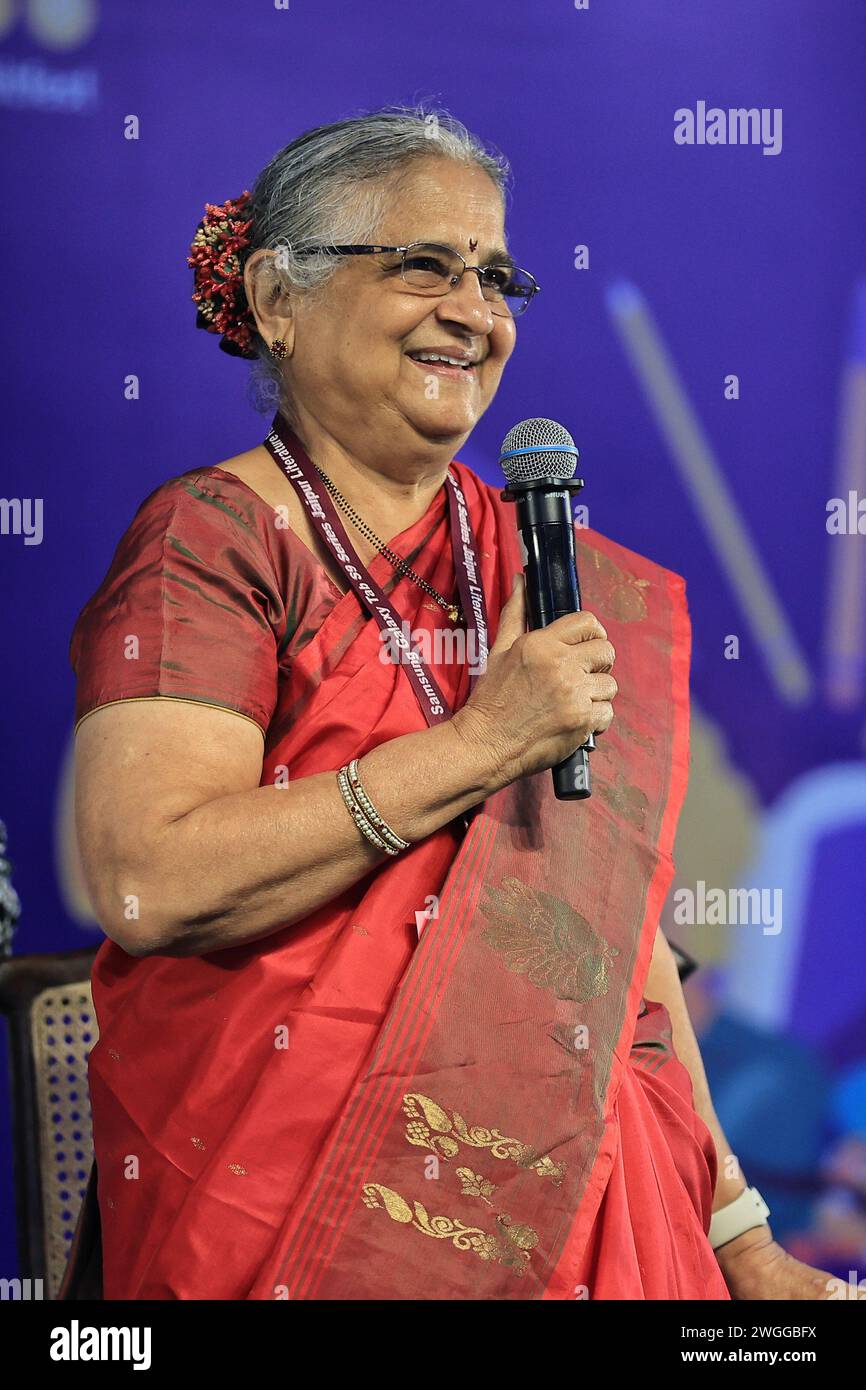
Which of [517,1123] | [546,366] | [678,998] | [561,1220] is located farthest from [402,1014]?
[546,366]

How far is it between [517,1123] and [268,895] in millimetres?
363

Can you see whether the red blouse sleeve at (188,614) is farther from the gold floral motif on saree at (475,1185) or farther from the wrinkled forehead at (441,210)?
the gold floral motif on saree at (475,1185)

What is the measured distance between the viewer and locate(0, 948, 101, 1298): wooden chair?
2.37 meters

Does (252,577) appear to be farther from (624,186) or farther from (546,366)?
(624,186)

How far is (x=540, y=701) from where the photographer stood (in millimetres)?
1588

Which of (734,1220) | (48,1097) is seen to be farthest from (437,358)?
(48,1097)

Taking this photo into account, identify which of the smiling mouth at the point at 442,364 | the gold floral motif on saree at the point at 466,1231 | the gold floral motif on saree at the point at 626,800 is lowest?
the gold floral motif on saree at the point at 466,1231

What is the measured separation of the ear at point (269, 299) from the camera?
74.1 inches

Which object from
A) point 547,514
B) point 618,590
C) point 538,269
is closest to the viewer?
point 547,514

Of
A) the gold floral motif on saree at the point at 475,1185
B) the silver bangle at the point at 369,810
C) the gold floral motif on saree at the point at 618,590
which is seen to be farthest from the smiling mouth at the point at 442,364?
the gold floral motif on saree at the point at 475,1185

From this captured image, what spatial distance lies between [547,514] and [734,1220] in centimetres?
97

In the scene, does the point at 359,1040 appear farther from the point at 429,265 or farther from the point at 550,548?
the point at 429,265

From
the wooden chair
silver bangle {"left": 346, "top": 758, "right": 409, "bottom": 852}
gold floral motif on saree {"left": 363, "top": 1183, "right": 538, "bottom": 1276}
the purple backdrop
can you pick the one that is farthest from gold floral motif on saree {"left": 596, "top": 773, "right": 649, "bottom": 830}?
the wooden chair

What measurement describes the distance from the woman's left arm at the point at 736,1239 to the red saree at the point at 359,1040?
18 centimetres
